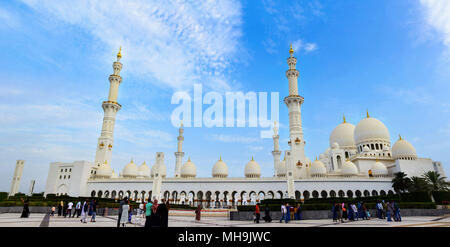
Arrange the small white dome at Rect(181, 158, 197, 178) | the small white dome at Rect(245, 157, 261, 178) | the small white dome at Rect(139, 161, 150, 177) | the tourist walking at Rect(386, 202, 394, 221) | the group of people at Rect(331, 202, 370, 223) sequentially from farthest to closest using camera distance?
1. the small white dome at Rect(139, 161, 150, 177)
2. the small white dome at Rect(181, 158, 197, 178)
3. the small white dome at Rect(245, 157, 261, 178)
4. the group of people at Rect(331, 202, 370, 223)
5. the tourist walking at Rect(386, 202, 394, 221)

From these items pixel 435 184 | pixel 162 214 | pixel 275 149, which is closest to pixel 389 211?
pixel 162 214

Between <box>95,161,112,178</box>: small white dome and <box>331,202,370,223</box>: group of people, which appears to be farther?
<box>95,161,112,178</box>: small white dome

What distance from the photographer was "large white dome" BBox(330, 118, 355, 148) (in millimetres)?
52000

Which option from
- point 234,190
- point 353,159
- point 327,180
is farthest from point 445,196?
point 234,190

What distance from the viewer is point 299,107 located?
1813 inches

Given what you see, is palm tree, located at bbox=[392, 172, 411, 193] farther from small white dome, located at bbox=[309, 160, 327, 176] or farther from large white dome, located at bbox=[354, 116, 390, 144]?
large white dome, located at bbox=[354, 116, 390, 144]

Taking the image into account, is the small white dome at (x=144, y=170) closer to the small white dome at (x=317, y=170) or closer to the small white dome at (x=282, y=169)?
the small white dome at (x=282, y=169)

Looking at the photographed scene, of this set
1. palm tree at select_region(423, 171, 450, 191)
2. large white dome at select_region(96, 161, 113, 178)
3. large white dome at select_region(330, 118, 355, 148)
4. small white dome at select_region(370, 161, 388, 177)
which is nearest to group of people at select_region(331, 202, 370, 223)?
palm tree at select_region(423, 171, 450, 191)

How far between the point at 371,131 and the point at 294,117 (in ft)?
52.0

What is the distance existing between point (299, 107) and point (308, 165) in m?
10.8

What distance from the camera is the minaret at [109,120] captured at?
49.6 metres

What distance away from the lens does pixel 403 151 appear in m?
42.7

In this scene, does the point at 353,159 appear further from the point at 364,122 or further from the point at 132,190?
the point at 132,190

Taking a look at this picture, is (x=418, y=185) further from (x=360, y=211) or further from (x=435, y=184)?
(x=360, y=211)
